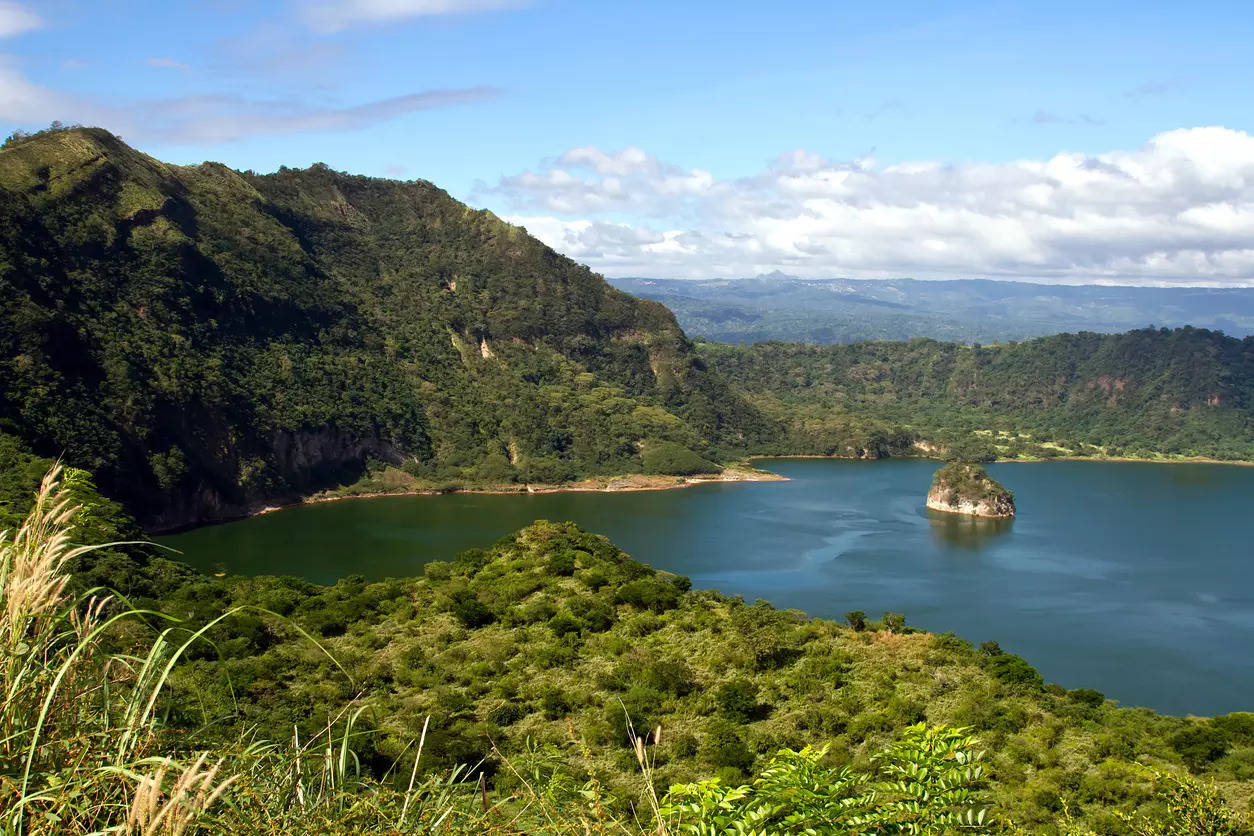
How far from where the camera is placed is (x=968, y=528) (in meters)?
83.3

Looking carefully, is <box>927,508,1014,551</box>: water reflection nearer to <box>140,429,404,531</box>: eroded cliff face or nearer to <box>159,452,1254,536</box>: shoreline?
<box>159,452,1254,536</box>: shoreline

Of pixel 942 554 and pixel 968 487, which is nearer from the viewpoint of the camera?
pixel 942 554

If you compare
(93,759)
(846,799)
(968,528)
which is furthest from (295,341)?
(93,759)

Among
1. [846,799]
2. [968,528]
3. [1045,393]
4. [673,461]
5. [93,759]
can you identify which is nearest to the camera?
[93,759]

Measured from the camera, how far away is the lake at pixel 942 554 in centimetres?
4959

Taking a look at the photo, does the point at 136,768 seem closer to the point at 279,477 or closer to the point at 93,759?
the point at 93,759

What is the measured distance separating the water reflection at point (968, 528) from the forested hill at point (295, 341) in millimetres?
36442

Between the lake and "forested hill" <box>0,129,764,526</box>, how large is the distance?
9.08 metres

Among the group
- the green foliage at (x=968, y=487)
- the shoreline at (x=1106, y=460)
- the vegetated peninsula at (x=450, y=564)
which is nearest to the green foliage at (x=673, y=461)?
the vegetated peninsula at (x=450, y=564)

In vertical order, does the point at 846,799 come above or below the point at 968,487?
above

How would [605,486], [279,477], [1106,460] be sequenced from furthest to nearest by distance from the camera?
[1106,460] → [605,486] → [279,477]

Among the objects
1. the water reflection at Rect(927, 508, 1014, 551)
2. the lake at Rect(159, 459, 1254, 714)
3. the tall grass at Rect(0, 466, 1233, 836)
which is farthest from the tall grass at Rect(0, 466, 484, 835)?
the water reflection at Rect(927, 508, 1014, 551)

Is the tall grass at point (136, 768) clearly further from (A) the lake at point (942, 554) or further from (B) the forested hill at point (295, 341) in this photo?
(B) the forested hill at point (295, 341)

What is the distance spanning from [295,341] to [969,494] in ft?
242
